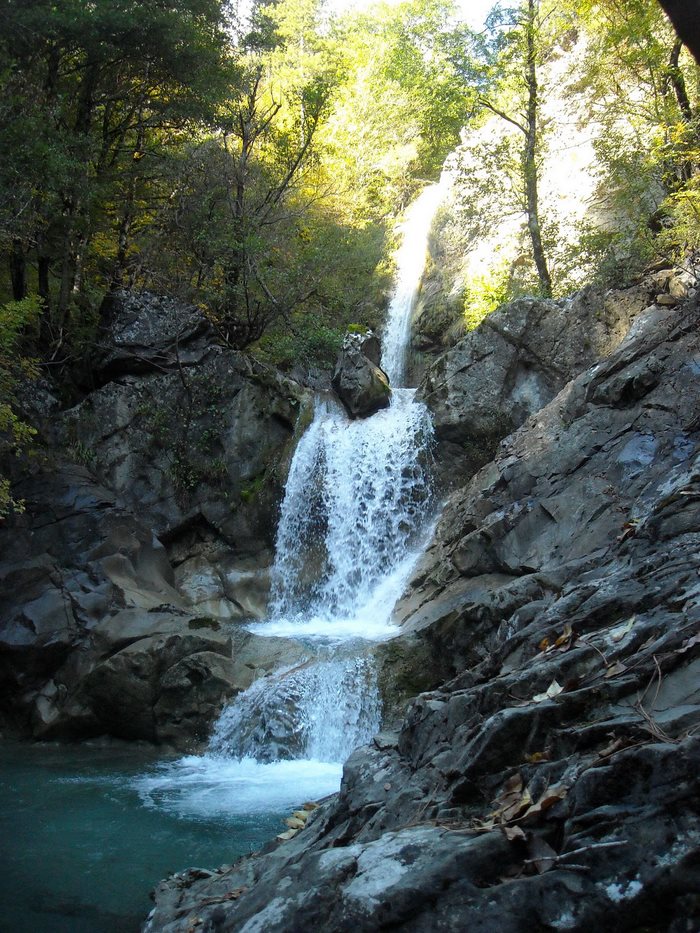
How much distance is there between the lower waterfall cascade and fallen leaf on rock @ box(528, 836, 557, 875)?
539cm

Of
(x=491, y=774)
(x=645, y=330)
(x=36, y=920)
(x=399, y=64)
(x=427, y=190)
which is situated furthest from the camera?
(x=427, y=190)

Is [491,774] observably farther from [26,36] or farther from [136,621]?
[26,36]

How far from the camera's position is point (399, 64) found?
72.2 feet

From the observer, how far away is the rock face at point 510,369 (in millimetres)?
13922

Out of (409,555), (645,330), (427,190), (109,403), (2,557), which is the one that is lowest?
(409,555)

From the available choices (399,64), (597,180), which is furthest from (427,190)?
(597,180)

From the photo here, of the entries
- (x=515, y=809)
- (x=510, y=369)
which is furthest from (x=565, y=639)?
(x=510, y=369)

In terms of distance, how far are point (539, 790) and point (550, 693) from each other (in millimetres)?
886

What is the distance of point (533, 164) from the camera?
1602 cm

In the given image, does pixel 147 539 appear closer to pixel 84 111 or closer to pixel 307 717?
pixel 307 717

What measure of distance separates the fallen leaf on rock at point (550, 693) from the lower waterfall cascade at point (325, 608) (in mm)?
4612

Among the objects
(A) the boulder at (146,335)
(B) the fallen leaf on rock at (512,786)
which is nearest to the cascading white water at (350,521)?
(A) the boulder at (146,335)

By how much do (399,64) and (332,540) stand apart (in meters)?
16.1

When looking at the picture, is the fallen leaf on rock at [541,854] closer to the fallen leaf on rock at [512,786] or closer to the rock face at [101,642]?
the fallen leaf on rock at [512,786]
